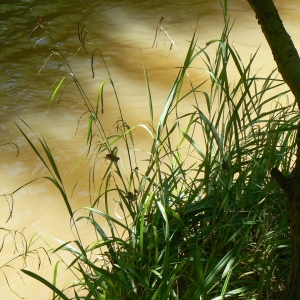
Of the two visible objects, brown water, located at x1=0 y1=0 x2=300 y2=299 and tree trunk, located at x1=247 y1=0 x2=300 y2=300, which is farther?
brown water, located at x1=0 y1=0 x2=300 y2=299

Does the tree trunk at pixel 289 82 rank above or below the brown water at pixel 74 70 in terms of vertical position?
above

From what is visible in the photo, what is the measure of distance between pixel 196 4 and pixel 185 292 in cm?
321

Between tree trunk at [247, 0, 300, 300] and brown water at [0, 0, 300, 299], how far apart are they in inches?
37.9

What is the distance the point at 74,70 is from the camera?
312cm

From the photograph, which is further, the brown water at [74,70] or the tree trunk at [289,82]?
the brown water at [74,70]

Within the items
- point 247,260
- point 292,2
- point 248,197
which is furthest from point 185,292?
point 292,2

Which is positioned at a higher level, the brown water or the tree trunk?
the tree trunk

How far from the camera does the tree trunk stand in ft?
3.07

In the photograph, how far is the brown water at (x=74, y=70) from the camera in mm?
2104

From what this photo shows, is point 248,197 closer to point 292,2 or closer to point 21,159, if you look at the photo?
point 21,159

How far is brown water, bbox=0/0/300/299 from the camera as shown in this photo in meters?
2.10

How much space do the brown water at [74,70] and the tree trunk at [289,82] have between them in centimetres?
Answer: 96

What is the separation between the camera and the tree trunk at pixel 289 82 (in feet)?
3.07

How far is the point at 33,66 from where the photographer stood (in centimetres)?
315
